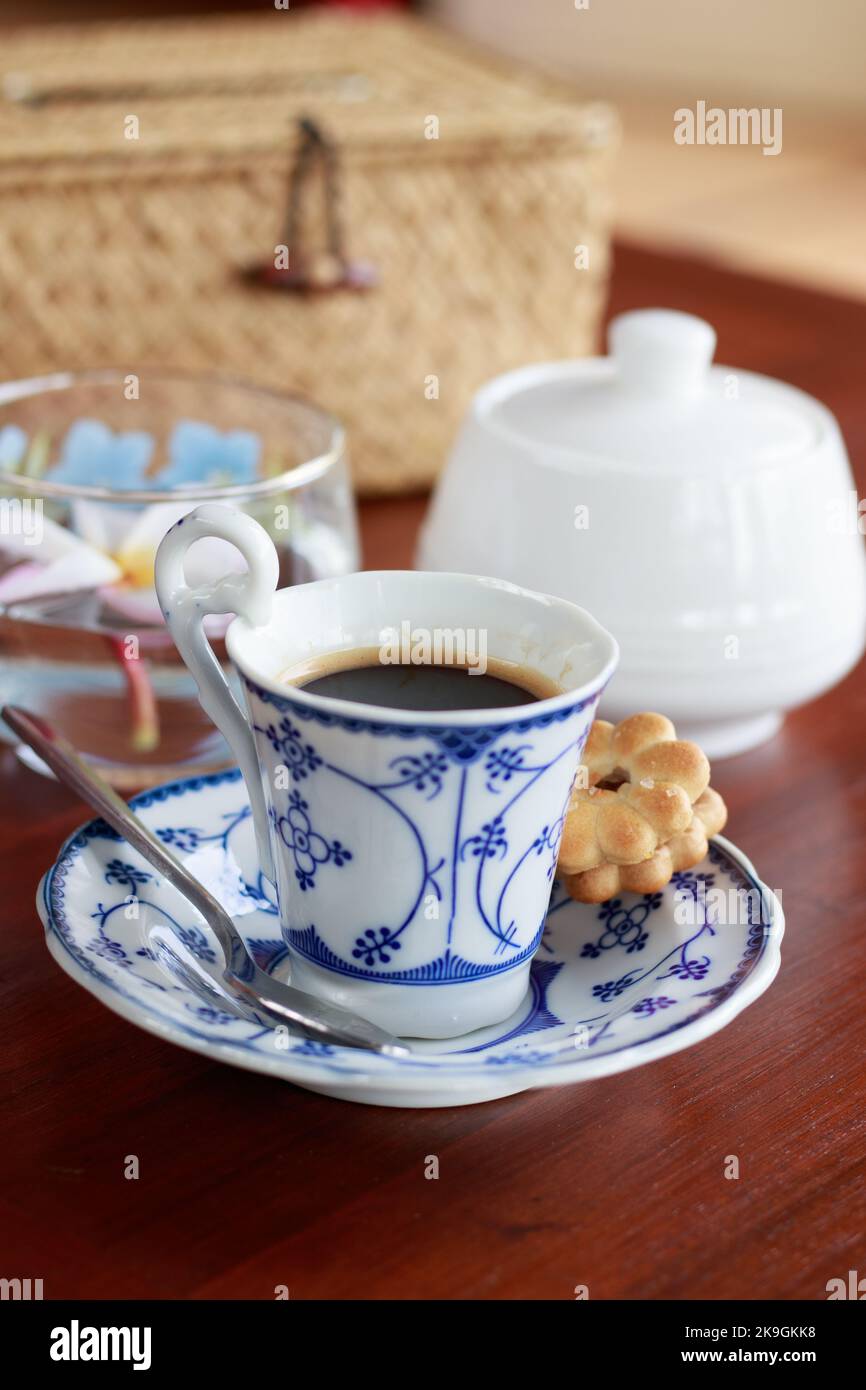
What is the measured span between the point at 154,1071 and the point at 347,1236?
0.10 metres

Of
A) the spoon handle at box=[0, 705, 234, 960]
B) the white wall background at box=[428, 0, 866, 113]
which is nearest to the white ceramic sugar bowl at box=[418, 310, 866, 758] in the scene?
the spoon handle at box=[0, 705, 234, 960]

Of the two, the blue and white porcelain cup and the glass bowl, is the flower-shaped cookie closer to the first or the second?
the blue and white porcelain cup

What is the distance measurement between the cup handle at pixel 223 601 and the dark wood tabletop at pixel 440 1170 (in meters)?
0.09

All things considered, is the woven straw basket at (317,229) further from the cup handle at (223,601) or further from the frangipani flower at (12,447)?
the cup handle at (223,601)

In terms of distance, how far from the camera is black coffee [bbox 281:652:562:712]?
20.5 inches

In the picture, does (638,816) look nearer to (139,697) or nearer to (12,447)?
(139,697)

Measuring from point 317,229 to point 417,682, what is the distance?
0.60m

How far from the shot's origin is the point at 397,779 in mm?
464

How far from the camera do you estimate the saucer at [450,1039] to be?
45 cm

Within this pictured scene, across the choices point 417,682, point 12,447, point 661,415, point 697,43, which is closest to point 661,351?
point 661,415

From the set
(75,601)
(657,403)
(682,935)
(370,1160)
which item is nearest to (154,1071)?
(370,1160)
